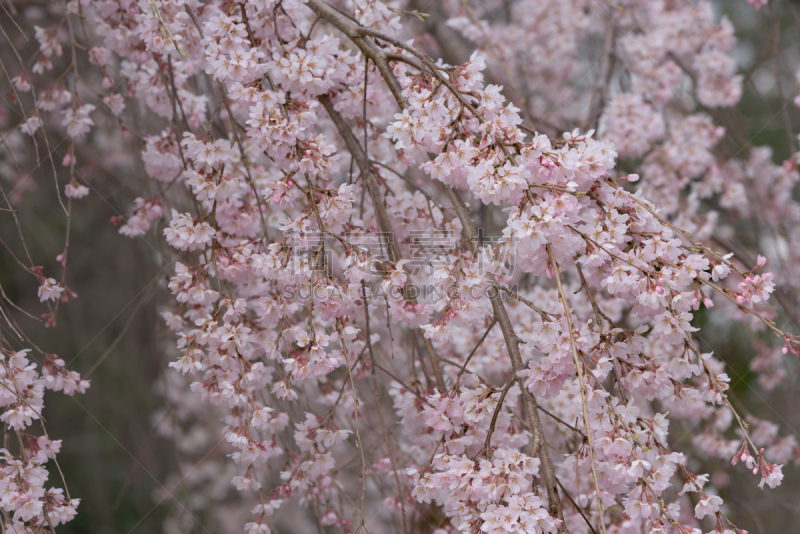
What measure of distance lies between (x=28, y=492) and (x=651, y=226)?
131 cm

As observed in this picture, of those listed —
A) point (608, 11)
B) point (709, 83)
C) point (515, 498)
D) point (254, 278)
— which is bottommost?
point (515, 498)

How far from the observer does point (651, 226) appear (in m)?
1.14

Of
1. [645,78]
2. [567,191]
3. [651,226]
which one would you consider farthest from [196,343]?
[645,78]

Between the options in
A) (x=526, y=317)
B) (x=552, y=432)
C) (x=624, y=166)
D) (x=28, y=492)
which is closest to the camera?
(x=28, y=492)

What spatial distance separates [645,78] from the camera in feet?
9.62

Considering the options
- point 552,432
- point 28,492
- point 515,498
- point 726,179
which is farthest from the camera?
point 726,179

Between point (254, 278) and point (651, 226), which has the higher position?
point (254, 278)

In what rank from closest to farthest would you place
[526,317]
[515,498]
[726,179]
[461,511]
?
[515,498], [461,511], [526,317], [726,179]

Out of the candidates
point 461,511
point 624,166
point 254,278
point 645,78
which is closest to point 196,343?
point 254,278

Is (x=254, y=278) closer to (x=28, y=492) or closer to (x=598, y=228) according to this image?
(x=28, y=492)

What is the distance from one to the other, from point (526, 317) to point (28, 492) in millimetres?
1506

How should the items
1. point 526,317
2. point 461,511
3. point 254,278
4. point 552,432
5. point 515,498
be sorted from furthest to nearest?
point 526,317, point 552,432, point 254,278, point 461,511, point 515,498

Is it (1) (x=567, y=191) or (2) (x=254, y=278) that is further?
(2) (x=254, y=278)

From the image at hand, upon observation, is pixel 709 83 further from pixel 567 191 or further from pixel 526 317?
pixel 567 191
